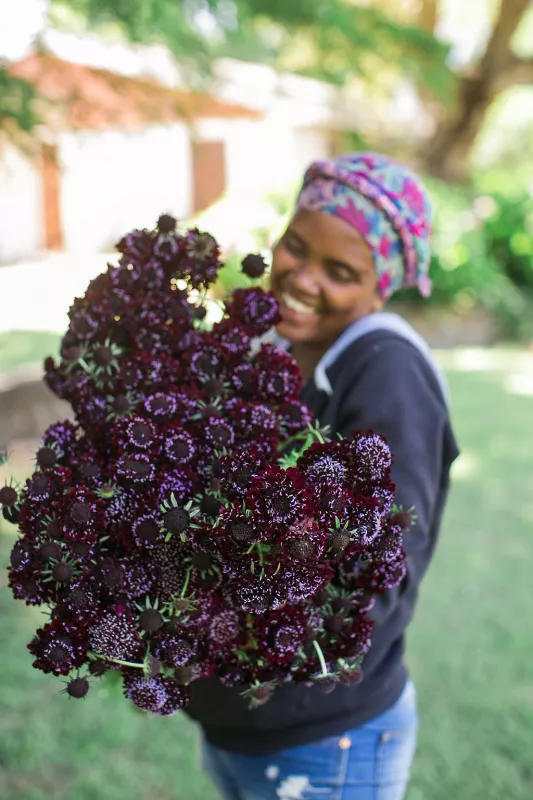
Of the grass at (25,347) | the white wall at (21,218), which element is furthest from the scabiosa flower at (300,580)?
the white wall at (21,218)

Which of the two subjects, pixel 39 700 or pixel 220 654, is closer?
pixel 220 654

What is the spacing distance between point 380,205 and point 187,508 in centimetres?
89

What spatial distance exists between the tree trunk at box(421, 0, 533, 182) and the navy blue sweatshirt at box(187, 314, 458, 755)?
10.3 m

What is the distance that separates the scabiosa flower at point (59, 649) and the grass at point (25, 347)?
29.7 feet

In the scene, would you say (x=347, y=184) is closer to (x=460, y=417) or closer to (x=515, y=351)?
Answer: (x=460, y=417)

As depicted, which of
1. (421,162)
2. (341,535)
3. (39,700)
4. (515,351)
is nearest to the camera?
(341,535)

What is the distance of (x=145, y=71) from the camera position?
4398 mm

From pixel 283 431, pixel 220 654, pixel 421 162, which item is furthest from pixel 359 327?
pixel 421 162

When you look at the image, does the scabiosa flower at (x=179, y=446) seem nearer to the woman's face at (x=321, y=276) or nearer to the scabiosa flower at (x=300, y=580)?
the scabiosa flower at (x=300, y=580)

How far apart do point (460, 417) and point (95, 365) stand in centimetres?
756

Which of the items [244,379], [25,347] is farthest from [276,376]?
[25,347]

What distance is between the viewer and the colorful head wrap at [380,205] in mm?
1655

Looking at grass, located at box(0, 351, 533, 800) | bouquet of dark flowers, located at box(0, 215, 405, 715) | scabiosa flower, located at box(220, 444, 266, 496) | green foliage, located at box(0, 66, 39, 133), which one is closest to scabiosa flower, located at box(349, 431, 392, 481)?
bouquet of dark flowers, located at box(0, 215, 405, 715)

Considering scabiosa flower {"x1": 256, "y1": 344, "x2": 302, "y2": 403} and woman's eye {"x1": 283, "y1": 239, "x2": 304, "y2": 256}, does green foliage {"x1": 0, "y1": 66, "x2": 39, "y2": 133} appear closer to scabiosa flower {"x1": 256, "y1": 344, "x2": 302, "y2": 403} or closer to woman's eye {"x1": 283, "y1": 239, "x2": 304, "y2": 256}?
woman's eye {"x1": 283, "y1": 239, "x2": 304, "y2": 256}
